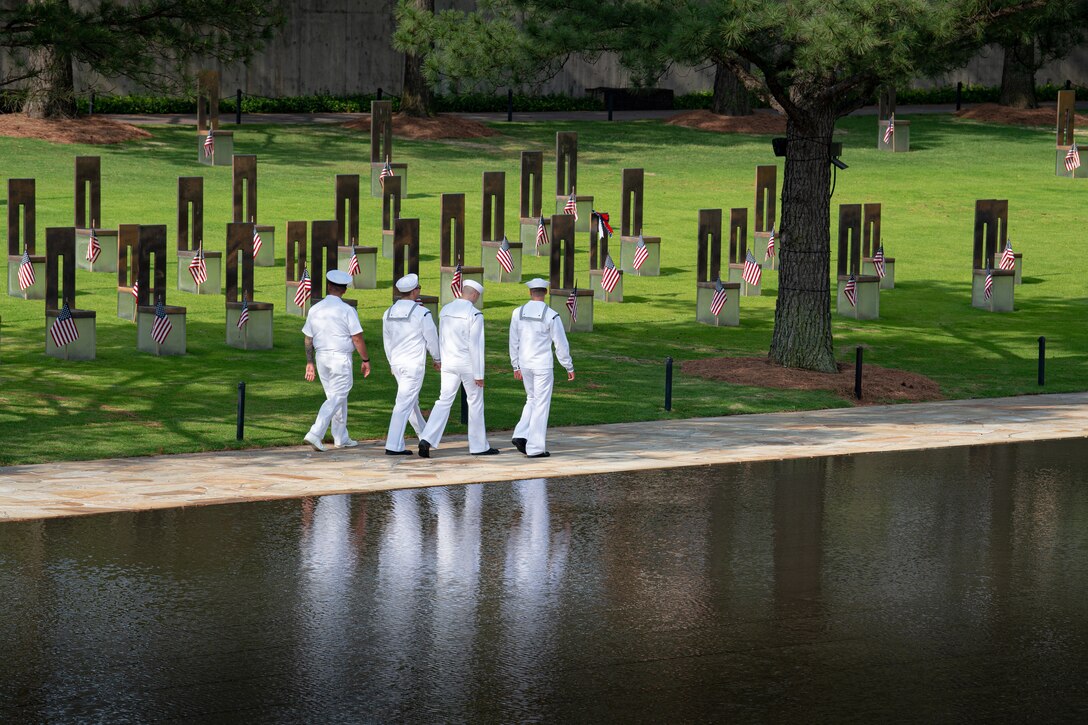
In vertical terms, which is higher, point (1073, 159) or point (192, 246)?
point (1073, 159)

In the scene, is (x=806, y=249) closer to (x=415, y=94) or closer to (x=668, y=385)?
(x=668, y=385)

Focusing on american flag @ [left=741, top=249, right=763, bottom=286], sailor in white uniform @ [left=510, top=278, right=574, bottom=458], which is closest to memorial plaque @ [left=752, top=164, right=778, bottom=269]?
american flag @ [left=741, top=249, right=763, bottom=286]

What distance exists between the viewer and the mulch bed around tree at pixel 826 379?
1889 cm

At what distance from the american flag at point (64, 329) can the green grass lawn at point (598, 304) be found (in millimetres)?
321

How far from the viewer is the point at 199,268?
23.7 metres

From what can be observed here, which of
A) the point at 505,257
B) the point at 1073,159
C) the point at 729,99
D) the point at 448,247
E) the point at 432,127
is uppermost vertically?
the point at 729,99

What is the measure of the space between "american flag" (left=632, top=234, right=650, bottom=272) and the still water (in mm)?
13371

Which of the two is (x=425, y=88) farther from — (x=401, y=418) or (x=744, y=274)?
(x=401, y=418)

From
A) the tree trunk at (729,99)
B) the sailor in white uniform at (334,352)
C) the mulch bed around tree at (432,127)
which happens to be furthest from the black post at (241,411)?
the tree trunk at (729,99)

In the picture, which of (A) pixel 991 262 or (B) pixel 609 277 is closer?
(B) pixel 609 277

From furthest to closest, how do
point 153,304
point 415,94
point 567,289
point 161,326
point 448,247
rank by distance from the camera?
point 415,94, point 448,247, point 567,289, point 153,304, point 161,326

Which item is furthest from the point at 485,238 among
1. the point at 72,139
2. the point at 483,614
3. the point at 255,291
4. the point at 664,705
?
the point at 664,705

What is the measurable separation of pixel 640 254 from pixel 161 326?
9670 millimetres

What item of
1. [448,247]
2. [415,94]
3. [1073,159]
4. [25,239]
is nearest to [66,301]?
[25,239]
